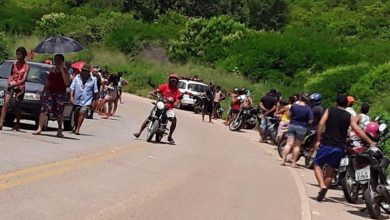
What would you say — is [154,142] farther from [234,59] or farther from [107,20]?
[107,20]

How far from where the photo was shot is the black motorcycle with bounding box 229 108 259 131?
99.7ft

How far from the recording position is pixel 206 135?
25.2 metres

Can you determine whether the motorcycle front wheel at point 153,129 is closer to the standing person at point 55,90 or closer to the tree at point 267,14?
the standing person at point 55,90

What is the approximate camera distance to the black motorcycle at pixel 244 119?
3038 cm

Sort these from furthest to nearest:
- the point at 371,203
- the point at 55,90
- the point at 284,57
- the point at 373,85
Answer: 1. the point at 284,57
2. the point at 373,85
3. the point at 55,90
4. the point at 371,203

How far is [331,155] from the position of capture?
12.3 metres

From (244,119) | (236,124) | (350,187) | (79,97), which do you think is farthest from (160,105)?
(244,119)

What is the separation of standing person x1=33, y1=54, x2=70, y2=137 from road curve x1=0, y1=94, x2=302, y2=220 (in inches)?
23.4

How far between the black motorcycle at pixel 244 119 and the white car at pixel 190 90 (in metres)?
9.41

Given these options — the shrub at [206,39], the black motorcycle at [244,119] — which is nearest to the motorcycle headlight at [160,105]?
the black motorcycle at [244,119]

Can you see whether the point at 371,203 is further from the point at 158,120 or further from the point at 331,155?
the point at 158,120

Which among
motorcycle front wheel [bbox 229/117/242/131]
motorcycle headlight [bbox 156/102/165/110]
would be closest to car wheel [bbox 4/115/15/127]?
motorcycle headlight [bbox 156/102/165/110]

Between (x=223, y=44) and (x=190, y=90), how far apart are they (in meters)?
23.0

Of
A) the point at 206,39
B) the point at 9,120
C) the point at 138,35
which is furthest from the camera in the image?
the point at 138,35
